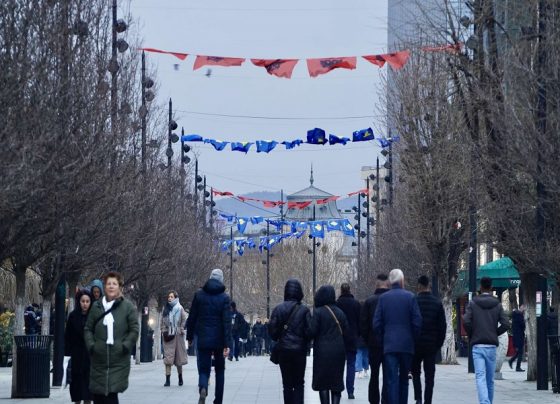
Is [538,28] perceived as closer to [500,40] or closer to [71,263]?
[500,40]

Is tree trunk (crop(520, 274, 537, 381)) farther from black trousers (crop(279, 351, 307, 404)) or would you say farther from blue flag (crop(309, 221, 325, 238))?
blue flag (crop(309, 221, 325, 238))

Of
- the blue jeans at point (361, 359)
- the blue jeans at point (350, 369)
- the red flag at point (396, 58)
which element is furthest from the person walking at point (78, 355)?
the red flag at point (396, 58)

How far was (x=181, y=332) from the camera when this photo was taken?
3136cm

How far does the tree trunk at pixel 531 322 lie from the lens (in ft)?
107

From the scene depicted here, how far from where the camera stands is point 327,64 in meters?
36.7

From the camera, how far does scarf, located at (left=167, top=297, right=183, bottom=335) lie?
31192mm

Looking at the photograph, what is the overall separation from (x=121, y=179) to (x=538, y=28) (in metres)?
9.14

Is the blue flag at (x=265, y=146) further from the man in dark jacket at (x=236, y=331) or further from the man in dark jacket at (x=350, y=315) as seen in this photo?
the man in dark jacket at (x=350, y=315)

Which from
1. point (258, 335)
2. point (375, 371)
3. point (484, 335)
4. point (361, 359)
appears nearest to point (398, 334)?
point (484, 335)

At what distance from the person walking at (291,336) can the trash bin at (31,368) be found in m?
7.59

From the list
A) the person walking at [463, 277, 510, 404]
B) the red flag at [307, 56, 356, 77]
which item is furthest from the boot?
the red flag at [307, 56, 356, 77]

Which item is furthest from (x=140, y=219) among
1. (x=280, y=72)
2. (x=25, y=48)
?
(x=25, y=48)

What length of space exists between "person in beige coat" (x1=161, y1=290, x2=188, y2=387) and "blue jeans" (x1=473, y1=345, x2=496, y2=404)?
11054 millimetres

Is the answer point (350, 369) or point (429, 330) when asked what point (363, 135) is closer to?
point (350, 369)
